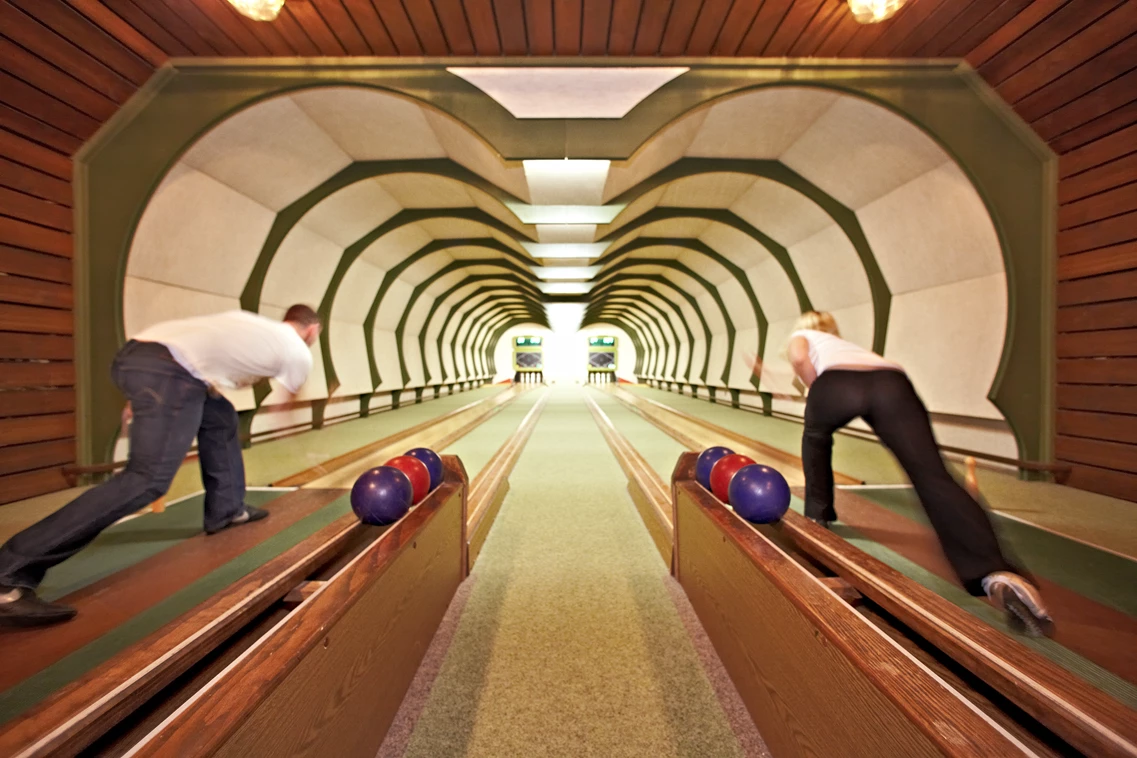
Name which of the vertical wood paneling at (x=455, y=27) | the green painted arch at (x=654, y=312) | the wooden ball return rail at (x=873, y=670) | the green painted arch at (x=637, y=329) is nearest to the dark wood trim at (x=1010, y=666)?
the wooden ball return rail at (x=873, y=670)

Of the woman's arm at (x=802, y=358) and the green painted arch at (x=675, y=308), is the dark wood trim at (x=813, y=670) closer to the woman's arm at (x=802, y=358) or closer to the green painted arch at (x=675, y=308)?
the woman's arm at (x=802, y=358)

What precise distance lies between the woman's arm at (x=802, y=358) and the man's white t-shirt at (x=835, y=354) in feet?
0.08

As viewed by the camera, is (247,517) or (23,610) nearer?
(23,610)

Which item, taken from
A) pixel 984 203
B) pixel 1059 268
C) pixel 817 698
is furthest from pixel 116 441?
pixel 1059 268

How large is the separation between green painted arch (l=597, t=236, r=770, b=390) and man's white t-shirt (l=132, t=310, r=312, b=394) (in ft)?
31.2

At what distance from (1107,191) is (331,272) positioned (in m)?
9.34

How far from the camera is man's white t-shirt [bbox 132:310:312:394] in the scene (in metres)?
2.79

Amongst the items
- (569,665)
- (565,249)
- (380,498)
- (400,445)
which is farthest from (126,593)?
(565,249)

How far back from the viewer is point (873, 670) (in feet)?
3.62

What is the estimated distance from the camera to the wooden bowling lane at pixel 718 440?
220 inches

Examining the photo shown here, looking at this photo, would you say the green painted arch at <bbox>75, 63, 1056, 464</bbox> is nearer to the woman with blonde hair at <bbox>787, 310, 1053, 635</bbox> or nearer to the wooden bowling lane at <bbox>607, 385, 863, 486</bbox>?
the wooden bowling lane at <bbox>607, 385, 863, 486</bbox>

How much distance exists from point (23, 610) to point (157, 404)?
96 centimetres

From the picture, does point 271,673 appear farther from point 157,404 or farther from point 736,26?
point 736,26

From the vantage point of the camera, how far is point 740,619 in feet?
6.24
